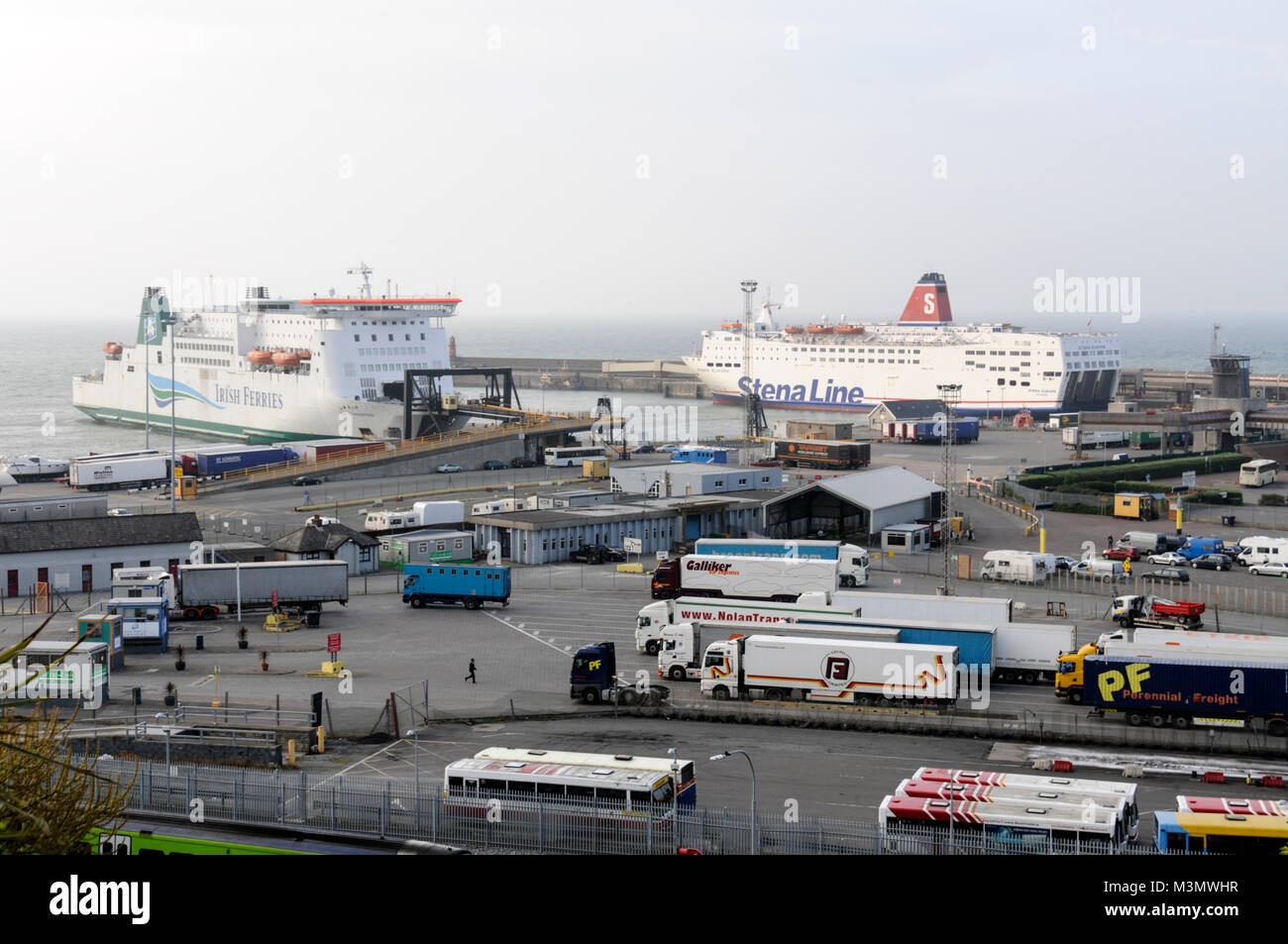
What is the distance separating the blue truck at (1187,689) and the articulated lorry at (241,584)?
18.2m

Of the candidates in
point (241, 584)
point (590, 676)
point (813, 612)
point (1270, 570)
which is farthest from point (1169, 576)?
point (241, 584)

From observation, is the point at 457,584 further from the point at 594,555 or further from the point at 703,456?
the point at 703,456

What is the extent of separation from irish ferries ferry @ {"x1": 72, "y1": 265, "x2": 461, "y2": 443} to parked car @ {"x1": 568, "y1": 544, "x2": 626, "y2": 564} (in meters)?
29.7

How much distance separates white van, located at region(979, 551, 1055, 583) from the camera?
3794cm

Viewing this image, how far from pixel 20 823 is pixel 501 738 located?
13.8 metres

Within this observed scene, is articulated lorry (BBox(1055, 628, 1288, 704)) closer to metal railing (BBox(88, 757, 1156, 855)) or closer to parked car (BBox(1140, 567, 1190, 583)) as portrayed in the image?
metal railing (BBox(88, 757, 1156, 855))

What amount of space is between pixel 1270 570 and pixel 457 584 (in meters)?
24.0

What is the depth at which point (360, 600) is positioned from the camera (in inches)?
1384

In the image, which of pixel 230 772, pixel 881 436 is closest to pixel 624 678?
pixel 230 772

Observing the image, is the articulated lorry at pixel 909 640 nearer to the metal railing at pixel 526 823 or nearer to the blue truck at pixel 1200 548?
the metal railing at pixel 526 823

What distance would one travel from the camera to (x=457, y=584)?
33.7 metres

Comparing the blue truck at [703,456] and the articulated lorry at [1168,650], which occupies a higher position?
the blue truck at [703,456]

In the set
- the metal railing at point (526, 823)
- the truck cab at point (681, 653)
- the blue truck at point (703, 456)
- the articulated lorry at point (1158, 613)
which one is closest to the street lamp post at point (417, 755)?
the metal railing at point (526, 823)

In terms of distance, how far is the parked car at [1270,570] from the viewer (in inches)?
1549
